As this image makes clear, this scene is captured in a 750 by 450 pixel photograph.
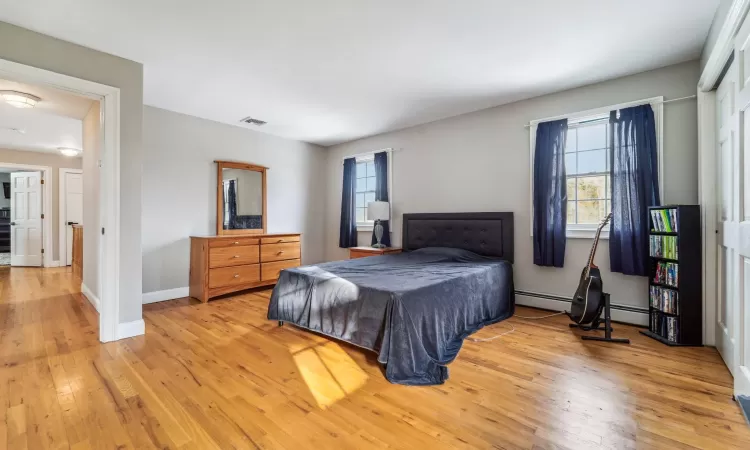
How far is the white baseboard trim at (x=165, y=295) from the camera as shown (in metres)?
3.84

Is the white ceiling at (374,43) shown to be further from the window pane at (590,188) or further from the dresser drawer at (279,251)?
the dresser drawer at (279,251)

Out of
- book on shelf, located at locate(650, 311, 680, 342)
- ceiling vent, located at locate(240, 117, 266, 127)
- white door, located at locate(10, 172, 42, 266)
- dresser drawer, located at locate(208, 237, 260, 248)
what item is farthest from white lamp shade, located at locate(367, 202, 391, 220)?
white door, located at locate(10, 172, 42, 266)

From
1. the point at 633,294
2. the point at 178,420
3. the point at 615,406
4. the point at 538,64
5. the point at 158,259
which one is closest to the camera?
the point at 178,420

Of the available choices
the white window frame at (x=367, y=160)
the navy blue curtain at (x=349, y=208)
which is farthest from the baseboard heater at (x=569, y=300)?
the navy blue curtain at (x=349, y=208)

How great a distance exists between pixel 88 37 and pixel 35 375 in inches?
94.3

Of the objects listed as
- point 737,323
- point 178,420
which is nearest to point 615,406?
point 737,323

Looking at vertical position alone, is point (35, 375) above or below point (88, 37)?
below

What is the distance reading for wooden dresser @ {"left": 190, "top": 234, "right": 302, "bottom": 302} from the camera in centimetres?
390

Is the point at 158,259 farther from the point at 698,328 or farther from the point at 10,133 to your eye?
the point at 698,328

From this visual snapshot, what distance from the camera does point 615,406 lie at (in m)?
1.73

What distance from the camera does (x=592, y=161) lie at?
11.0 feet

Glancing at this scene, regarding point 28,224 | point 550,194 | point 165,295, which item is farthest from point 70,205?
point 550,194

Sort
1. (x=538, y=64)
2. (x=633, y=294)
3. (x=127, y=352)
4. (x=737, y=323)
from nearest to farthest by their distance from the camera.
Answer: (x=737, y=323) → (x=127, y=352) → (x=538, y=64) → (x=633, y=294)

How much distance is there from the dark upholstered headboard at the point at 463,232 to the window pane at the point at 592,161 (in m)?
0.85
